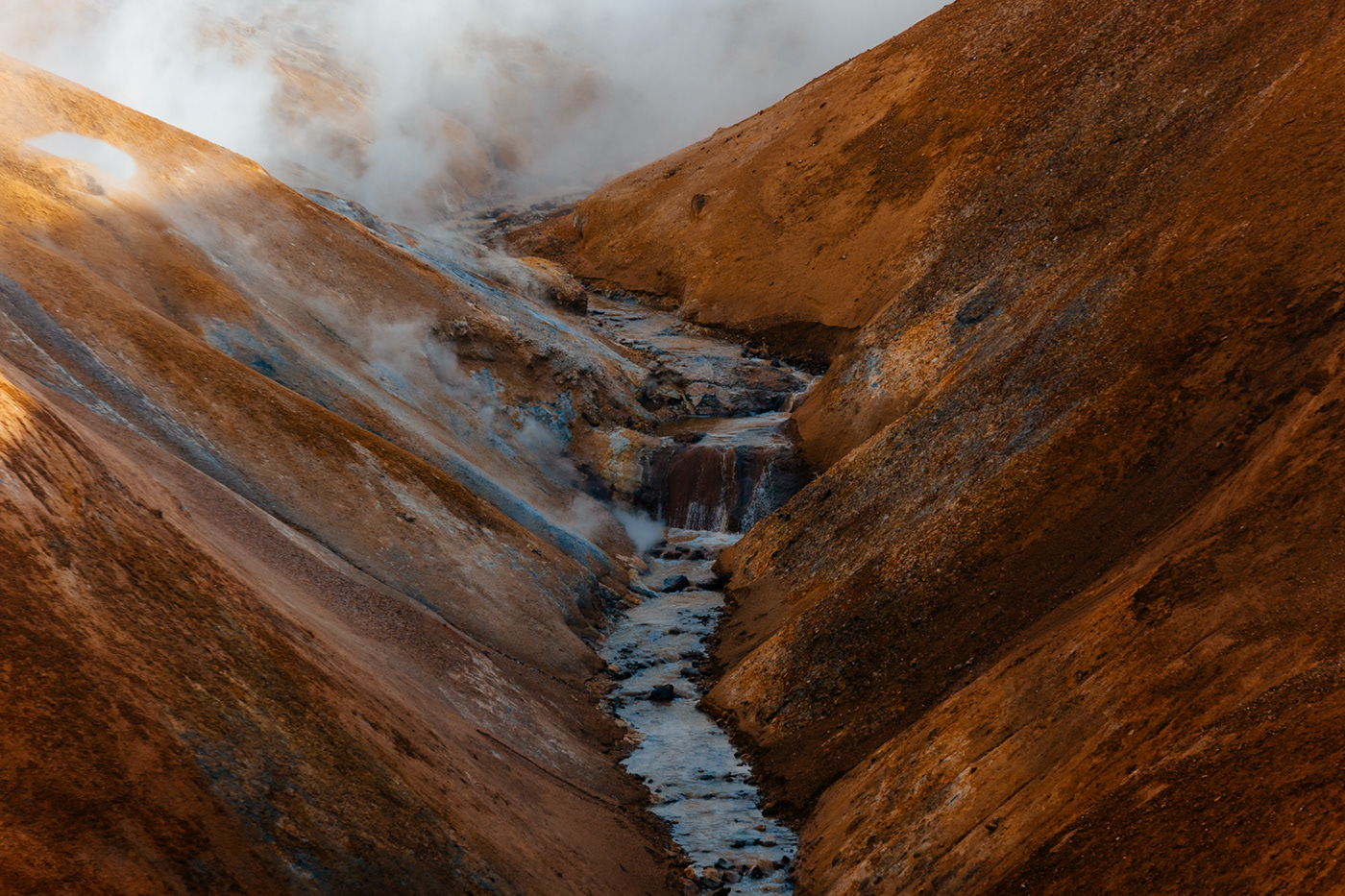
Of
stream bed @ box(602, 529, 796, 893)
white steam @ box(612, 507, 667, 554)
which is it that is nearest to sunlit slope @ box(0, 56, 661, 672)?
white steam @ box(612, 507, 667, 554)

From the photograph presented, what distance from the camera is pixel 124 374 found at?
682 inches

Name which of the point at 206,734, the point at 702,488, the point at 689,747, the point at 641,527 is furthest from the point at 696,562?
the point at 206,734

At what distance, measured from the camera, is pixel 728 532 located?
3114 cm

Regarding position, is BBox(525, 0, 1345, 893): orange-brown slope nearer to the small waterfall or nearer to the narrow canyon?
the narrow canyon

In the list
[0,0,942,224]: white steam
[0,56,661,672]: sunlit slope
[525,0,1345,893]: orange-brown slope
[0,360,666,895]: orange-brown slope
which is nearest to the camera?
[0,360,666,895]: orange-brown slope

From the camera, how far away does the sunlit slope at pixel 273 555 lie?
8.20 meters

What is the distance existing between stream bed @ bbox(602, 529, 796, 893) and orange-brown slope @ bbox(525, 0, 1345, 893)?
679 mm

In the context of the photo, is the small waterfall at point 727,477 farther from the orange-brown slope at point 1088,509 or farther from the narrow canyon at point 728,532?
the orange-brown slope at point 1088,509

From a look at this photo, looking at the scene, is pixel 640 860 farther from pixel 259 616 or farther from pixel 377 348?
pixel 377 348

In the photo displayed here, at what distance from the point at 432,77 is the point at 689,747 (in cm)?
8352

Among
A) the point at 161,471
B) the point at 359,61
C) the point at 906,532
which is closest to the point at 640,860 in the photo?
the point at 906,532

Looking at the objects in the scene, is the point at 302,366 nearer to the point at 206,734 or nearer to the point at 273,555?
the point at 273,555

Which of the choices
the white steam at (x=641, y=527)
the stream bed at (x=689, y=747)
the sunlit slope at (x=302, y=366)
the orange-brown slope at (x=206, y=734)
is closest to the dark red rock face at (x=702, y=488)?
the white steam at (x=641, y=527)

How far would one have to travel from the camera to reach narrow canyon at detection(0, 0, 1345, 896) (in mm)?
8789
